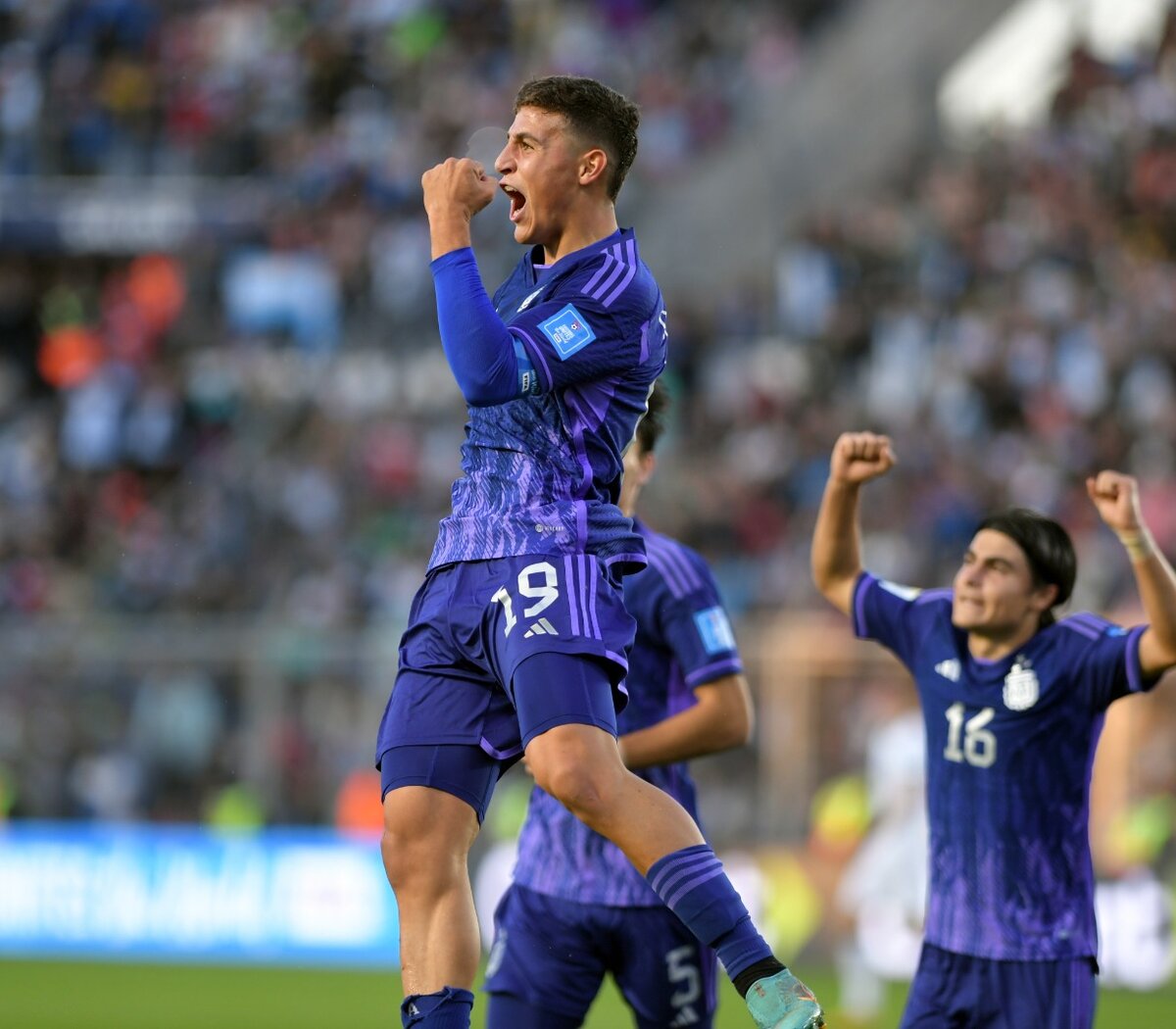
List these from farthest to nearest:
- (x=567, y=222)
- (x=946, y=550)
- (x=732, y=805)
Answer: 1. (x=946, y=550)
2. (x=732, y=805)
3. (x=567, y=222)

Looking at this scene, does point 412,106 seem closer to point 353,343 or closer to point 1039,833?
point 353,343

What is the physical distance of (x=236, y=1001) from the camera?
1291 cm

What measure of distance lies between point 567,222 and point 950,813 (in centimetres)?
198

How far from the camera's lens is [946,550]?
52.0ft

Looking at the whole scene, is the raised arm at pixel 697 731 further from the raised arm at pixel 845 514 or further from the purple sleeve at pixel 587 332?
the purple sleeve at pixel 587 332

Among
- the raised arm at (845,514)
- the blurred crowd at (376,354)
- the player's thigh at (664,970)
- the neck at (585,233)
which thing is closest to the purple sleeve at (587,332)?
Answer: the neck at (585,233)

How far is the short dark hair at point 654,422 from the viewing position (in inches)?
Answer: 246

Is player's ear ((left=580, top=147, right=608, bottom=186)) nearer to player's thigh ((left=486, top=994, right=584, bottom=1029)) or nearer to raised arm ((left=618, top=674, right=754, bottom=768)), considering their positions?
raised arm ((left=618, top=674, right=754, bottom=768))

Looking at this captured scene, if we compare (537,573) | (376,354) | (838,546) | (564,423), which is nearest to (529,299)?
(564,423)

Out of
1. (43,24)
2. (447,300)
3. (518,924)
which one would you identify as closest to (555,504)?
(447,300)

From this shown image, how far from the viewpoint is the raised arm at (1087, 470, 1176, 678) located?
5.71m

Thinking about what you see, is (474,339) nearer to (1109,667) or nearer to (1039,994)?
(1109,667)

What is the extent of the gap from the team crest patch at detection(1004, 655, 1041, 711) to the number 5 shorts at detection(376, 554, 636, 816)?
139 centimetres

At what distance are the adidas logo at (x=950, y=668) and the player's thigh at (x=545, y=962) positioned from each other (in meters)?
1.20
